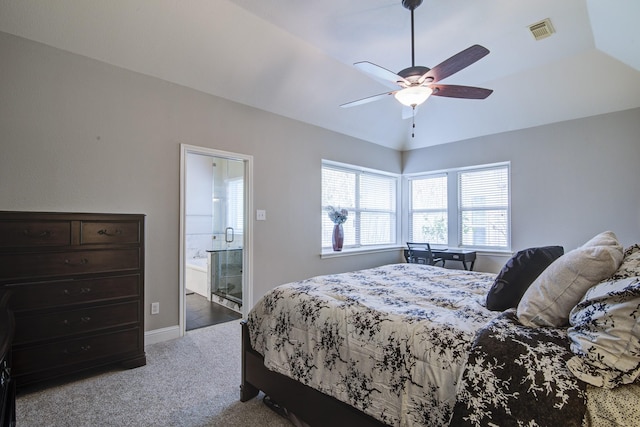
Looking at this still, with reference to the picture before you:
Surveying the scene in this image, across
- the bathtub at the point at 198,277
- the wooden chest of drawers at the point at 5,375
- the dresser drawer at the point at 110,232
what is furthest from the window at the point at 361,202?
the wooden chest of drawers at the point at 5,375

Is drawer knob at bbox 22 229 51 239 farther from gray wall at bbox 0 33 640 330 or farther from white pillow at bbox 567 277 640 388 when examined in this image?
white pillow at bbox 567 277 640 388

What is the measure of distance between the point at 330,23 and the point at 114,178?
7.87 feet

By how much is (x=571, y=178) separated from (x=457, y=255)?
1.74m

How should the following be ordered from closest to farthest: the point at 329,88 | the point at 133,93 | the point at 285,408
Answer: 1. the point at 285,408
2. the point at 133,93
3. the point at 329,88

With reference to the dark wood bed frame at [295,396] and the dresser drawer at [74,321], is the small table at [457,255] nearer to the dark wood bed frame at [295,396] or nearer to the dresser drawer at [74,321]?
the dark wood bed frame at [295,396]

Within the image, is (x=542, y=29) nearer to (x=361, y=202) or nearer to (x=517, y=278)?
(x=517, y=278)

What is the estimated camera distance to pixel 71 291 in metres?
2.29

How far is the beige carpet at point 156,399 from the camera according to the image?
1.87m

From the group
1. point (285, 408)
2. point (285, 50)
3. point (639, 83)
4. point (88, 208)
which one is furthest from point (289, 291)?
point (639, 83)

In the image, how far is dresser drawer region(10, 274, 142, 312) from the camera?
2.11m

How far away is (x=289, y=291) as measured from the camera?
78.3 inches

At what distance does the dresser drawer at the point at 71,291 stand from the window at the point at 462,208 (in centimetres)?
457

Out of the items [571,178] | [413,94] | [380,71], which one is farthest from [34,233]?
[571,178]

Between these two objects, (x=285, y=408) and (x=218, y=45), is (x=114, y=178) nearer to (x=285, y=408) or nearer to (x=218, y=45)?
(x=218, y=45)
